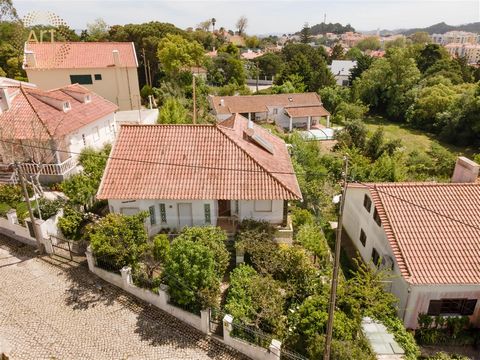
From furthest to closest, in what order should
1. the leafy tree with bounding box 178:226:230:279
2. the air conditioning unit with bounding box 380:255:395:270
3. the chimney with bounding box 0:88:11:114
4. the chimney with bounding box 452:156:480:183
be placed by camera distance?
the chimney with bounding box 0:88:11:114
the chimney with bounding box 452:156:480:183
the air conditioning unit with bounding box 380:255:395:270
the leafy tree with bounding box 178:226:230:279

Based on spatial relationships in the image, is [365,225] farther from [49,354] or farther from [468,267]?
[49,354]

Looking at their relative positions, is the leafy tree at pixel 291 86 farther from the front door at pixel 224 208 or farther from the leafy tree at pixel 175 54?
the front door at pixel 224 208

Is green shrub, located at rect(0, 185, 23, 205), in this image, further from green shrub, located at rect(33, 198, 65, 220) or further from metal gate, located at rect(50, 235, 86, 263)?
metal gate, located at rect(50, 235, 86, 263)

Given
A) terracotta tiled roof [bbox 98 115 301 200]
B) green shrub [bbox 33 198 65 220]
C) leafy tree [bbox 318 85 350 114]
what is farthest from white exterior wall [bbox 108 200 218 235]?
leafy tree [bbox 318 85 350 114]

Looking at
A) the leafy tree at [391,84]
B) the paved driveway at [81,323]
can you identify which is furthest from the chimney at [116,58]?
the leafy tree at [391,84]

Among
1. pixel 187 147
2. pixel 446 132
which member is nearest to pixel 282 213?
pixel 187 147
